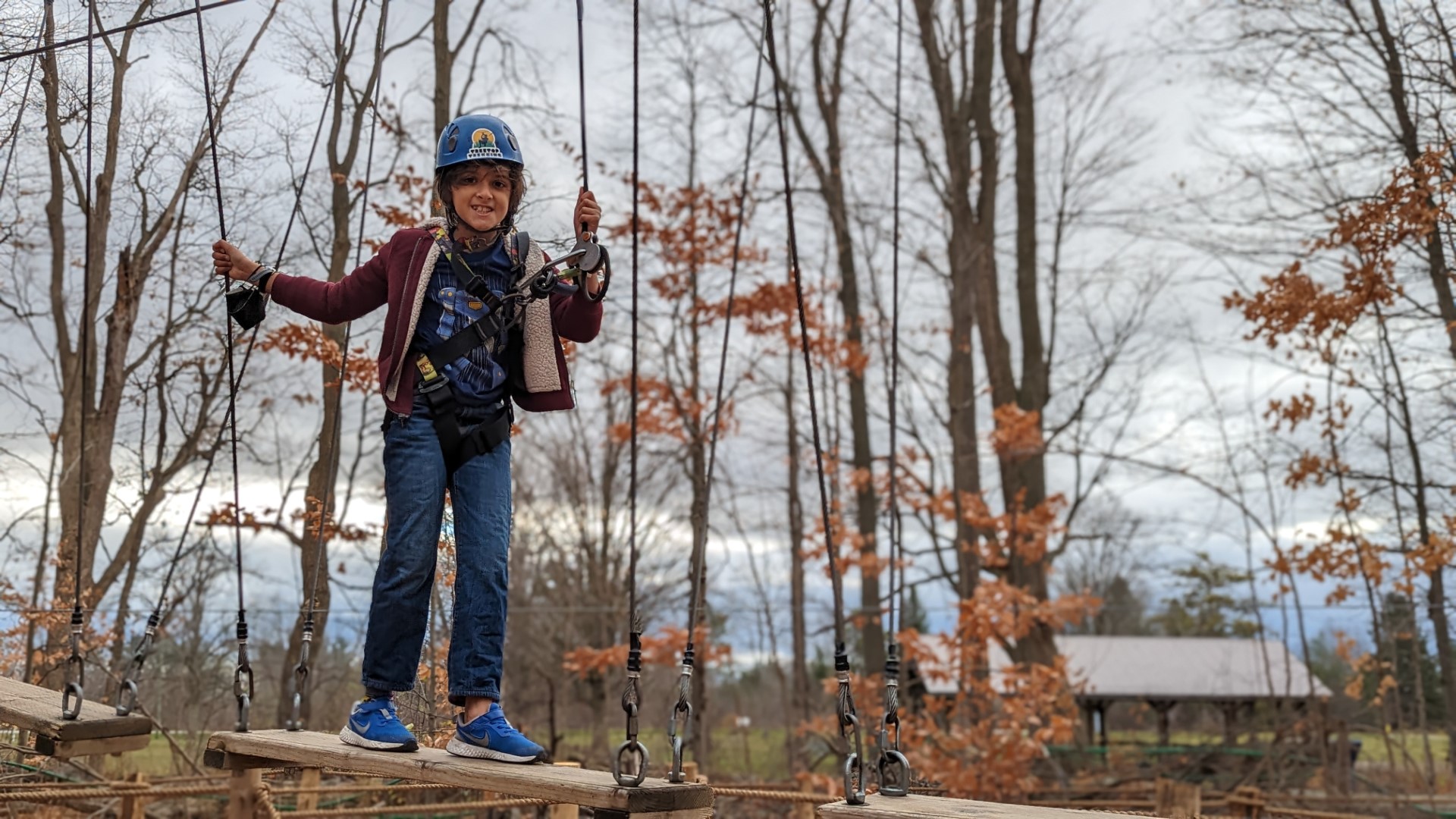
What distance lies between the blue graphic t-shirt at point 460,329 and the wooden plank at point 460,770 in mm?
875

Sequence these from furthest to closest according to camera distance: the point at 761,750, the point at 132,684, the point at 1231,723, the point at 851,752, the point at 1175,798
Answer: the point at 1231,723 → the point at 761,750 → the point at 1175,798 → the point at 132,684 → the point at 851,752

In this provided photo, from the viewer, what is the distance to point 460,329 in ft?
10.7

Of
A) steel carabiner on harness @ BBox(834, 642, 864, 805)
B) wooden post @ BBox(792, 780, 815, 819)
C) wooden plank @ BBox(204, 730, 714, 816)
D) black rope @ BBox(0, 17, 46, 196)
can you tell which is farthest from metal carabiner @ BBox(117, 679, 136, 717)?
wooden post @ BBox(792, 780, 815, 819)

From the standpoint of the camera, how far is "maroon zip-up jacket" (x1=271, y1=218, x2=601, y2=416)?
127 inches

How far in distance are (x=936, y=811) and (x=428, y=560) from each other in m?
1.46

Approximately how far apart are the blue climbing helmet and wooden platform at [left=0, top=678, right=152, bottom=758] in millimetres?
1790

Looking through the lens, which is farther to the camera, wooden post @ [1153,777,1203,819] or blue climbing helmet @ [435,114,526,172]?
wooden post @ [1153,777,1203,819]

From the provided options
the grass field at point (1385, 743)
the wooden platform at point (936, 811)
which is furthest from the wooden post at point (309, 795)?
the grass field at point (1385, 743)

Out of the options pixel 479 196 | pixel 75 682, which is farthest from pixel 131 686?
pixel 479 196

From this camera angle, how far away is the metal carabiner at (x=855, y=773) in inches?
103

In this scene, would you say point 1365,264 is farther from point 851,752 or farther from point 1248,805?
point 851,752

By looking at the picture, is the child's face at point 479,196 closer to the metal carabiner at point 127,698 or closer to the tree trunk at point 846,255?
the metal carabiner at point 127,698

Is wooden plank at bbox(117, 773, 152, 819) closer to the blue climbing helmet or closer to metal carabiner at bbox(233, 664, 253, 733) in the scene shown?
metal carabiner at bbox(233, 664, 253, 733)

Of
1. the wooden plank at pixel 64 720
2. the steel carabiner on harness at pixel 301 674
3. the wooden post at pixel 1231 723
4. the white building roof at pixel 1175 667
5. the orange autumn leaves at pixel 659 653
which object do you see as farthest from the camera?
the white building roof at pixel 1175 667
